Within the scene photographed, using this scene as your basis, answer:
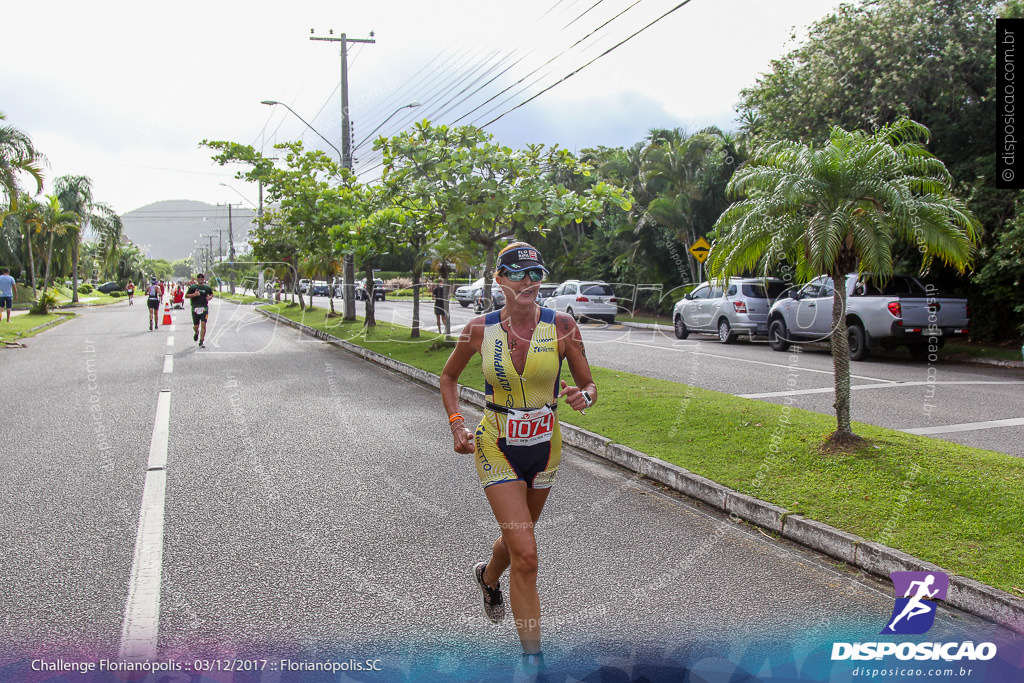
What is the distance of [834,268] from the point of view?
6.93 m

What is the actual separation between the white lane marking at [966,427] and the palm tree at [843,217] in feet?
6.35

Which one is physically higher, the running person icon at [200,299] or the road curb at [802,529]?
the running person icon at [200,299]

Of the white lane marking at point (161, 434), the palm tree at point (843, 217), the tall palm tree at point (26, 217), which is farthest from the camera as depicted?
the tall palm tree at point (26, 217)

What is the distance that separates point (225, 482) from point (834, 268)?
5.68m

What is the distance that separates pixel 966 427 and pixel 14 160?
882 inches

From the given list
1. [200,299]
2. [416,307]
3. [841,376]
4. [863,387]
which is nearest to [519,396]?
[841,376]

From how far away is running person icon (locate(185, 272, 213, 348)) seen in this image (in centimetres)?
1791

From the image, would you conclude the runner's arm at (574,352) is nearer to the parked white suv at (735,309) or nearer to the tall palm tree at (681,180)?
the parked white suv at (735,309)

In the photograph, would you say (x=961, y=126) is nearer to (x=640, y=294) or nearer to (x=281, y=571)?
(x=640, y=294)

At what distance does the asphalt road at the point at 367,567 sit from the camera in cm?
347

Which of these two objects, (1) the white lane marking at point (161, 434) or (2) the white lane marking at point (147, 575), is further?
(1) the white lane marking at point (161, 434)

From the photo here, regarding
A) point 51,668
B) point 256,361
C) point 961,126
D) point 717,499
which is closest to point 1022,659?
point 717,499

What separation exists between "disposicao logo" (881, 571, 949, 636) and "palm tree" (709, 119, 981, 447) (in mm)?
2602

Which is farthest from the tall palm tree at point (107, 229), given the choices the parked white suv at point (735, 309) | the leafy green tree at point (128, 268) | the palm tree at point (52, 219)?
the parked white suv at point (735, 309)
